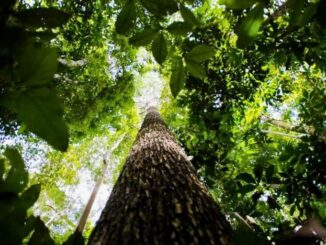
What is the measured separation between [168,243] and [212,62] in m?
3.69

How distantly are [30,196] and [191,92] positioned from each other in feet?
14.9

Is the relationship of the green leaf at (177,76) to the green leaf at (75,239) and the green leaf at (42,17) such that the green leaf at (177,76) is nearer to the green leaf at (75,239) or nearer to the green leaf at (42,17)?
the green leaf at (42,17)

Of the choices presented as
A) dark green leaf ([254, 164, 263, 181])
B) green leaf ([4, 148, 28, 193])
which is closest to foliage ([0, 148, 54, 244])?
green leaf ([4, 148, 28, 193])

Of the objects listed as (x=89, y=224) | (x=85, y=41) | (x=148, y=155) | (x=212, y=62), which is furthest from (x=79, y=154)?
(x=148, y=155)

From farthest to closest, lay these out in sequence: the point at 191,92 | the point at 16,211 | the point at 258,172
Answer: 1. the point at 191,92
2. the point at 258,172
3. the point at 16,211

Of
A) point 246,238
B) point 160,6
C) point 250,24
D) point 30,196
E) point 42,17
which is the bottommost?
point 246,238

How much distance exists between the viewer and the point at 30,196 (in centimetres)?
62

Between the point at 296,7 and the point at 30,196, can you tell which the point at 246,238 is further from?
the point at 296,7

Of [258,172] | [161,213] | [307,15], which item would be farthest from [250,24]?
Answer: [258,172]

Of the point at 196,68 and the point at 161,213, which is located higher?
the point at 196,68

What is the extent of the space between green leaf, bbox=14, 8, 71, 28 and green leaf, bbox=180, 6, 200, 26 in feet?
1.59

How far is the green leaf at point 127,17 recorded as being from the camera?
39.2 inches

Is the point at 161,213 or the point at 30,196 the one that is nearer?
the point at 30,196

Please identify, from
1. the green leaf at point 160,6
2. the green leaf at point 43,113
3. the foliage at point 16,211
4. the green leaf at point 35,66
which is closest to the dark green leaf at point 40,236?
the foliage at point 16,211
